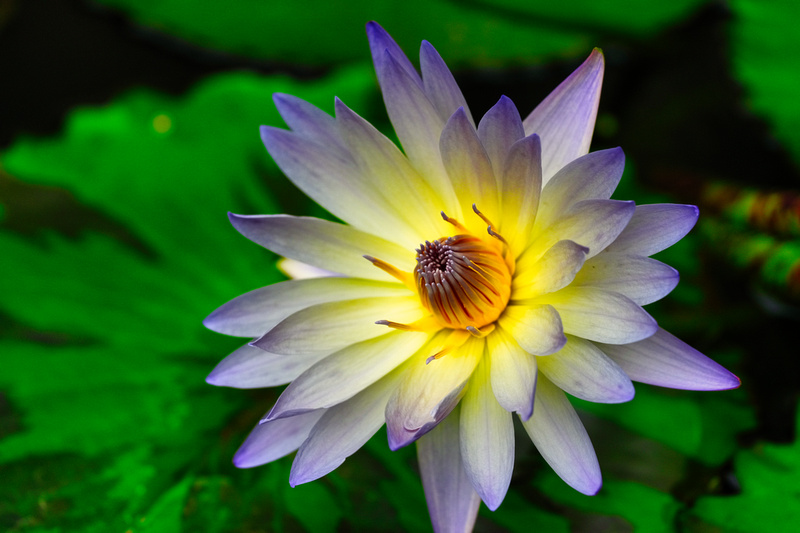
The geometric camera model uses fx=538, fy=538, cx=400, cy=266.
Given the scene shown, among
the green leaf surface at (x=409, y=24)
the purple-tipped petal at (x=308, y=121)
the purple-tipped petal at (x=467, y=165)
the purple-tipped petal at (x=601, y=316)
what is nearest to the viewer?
the purple-tipped petal at (x=601, y=316)

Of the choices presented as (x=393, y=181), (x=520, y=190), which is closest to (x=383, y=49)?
(x=393, y=181)

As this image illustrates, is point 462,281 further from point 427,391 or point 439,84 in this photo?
point 439,84

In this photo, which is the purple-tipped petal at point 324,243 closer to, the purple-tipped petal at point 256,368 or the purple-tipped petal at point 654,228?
the purple-tipped petal at point 256,368

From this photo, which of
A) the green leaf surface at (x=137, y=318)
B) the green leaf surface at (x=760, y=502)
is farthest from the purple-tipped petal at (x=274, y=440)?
the green leaf surface at (x=760, y=502)

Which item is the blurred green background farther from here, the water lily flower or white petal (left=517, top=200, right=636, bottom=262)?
white petal (left=517, top=200, right=636, bottom=262)

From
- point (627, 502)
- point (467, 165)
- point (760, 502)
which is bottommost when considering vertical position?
point (760, 502)

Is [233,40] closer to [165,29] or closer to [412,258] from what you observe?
[165,29]
